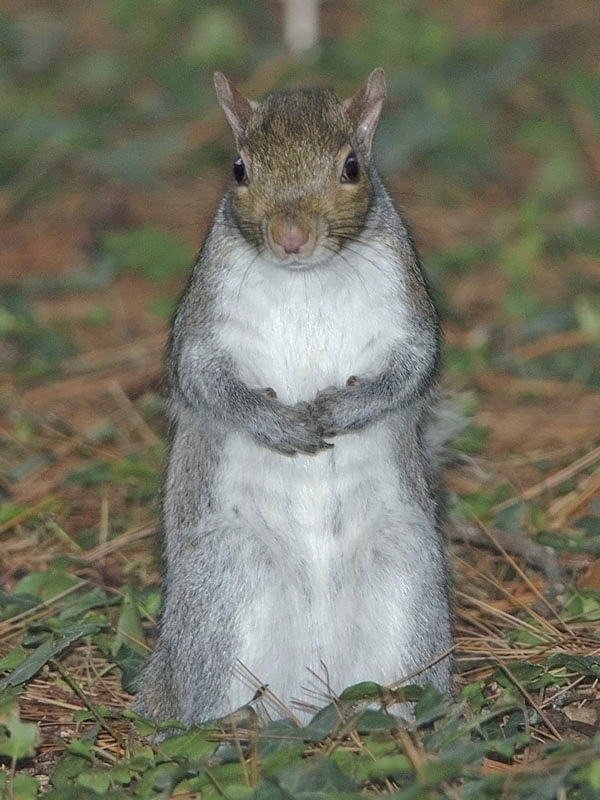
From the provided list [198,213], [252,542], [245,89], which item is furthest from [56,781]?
[245,89]

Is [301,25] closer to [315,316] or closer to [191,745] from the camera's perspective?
[315,316]

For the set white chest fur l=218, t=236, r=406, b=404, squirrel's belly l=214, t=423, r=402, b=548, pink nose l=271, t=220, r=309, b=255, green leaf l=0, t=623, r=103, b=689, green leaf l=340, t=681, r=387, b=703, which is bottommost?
green leaf l=340, t=681, r=387, b=703

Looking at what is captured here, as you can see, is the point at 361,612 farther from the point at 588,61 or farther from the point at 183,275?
the point at 588,61

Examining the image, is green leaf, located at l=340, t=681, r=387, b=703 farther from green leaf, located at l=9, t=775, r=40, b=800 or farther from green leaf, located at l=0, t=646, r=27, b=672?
green leaf, located at l=0, t=646, r=27, b=672

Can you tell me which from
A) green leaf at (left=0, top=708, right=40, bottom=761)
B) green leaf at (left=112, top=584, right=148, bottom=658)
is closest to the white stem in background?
green leaf at (left=112, top=584, right=148, bottom=658)

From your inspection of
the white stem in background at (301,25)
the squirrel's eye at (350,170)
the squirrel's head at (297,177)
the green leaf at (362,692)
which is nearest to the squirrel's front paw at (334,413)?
the squirrel's head at (297,177)

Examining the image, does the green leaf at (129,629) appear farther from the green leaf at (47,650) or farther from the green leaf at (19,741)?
the green leaf at (19,741)

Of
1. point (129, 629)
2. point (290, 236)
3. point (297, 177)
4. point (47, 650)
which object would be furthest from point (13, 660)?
point (297, 177)
